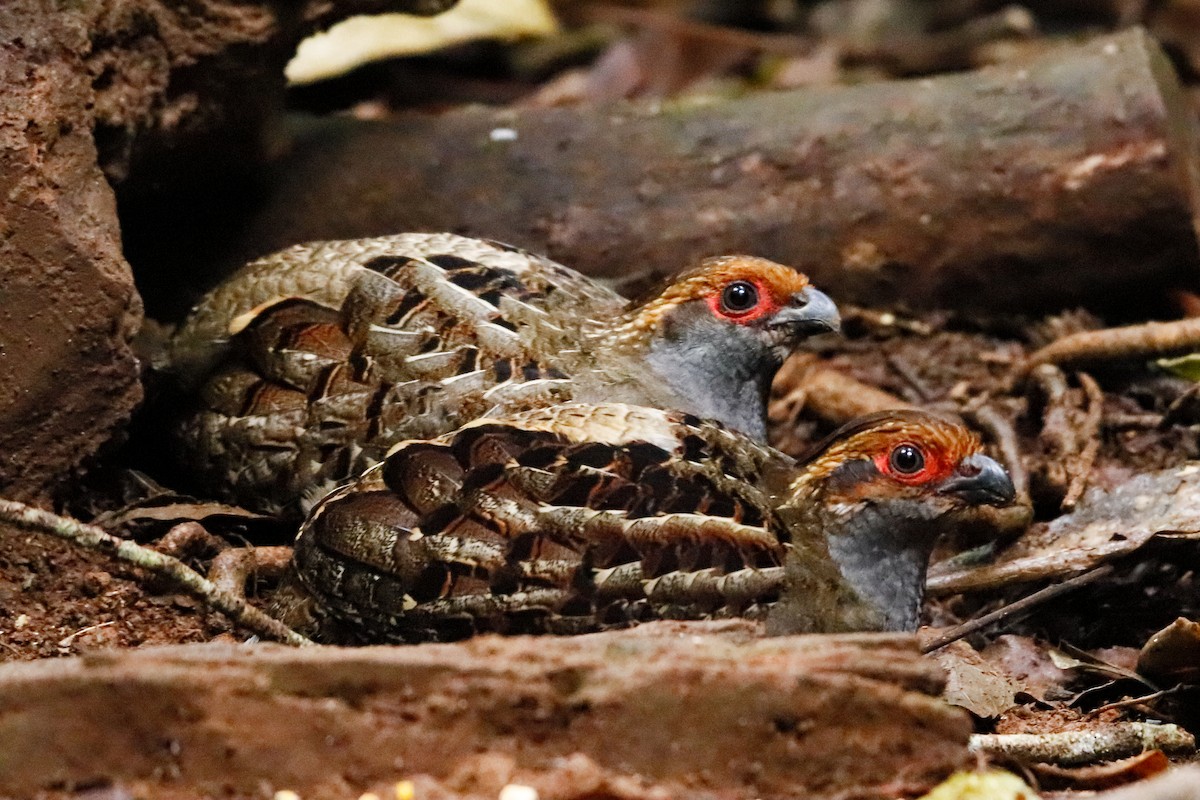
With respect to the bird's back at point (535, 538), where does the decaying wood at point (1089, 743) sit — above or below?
below

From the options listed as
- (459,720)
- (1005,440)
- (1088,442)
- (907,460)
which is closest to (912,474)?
(907,460)

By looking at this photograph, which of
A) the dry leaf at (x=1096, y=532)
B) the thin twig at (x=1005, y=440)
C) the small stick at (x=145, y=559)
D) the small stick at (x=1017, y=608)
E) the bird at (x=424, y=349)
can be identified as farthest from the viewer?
the thin twig at (x=1005, y=440)

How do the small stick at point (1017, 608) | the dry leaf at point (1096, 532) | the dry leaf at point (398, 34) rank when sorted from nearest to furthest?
the small stick at point (1017, 608) < the dry leaf at point (1096, 532) < the dry leaf at point (398, 34)

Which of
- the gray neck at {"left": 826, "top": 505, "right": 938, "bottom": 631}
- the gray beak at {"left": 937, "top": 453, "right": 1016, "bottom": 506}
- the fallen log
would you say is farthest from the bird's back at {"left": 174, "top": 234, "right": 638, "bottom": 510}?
the gray beak at {"left": 937, "top": 453, "right": 1016, "bottom": 506}

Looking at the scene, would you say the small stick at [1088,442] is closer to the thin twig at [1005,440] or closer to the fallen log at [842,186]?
the thin twig at [1005,440]

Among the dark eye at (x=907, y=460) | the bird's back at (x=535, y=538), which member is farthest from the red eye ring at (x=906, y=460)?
the bird's back at (x=535, y=538)

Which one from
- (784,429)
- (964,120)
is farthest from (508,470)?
(964,120)
